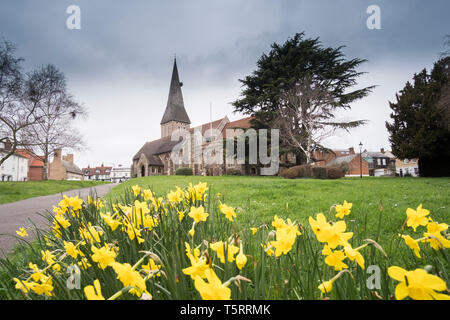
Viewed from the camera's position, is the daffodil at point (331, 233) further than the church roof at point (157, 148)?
No

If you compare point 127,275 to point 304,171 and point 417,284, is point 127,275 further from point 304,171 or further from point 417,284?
point 304,171

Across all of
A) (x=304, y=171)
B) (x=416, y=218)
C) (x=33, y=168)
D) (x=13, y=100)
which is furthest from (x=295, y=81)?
(x=33, y=168)

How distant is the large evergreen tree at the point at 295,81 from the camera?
22798mm

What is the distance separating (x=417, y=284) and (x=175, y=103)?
53947mm

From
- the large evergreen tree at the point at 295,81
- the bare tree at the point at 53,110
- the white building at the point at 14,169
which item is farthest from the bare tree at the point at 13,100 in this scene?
the white building at the point at 14,169

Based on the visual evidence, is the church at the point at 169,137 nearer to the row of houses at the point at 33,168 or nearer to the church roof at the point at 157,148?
the church roof at the point at 157,148

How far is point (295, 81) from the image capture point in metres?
24.8

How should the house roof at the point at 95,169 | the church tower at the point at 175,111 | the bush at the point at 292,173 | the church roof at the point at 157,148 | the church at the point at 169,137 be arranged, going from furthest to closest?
the house roof at the point at 95,169 → the church tower at the point at 175,111 → the church roof at the point at 157,148 → the church at the point at 169,137 → the bush at the point at 292,173

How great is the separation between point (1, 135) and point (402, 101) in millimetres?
34555

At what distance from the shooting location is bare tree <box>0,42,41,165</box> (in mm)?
14945

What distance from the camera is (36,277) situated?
1.02m

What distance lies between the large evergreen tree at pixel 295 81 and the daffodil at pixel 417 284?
72.7 ft

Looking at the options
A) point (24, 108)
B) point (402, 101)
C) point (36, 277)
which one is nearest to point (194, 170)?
point (24, 108)

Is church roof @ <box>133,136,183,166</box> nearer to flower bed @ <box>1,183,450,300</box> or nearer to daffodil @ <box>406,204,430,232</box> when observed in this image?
flower bed @ <box>1,183,450,300</box>
